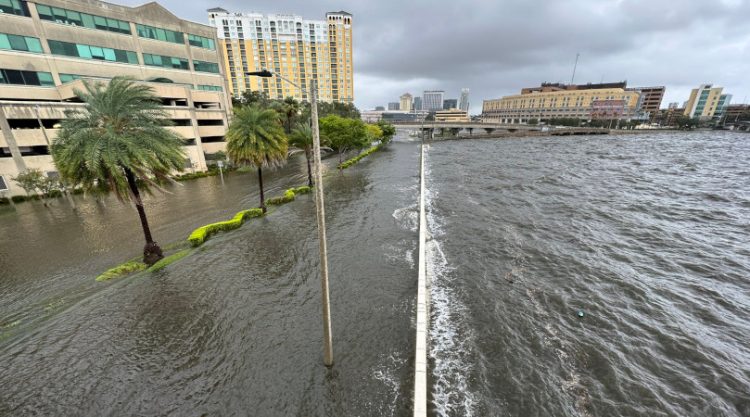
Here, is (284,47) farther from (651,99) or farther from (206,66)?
(651,99)

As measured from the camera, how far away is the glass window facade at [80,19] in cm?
3453

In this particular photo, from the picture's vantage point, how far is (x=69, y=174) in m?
13.6

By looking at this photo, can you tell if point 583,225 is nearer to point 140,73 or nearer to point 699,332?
point 699,332

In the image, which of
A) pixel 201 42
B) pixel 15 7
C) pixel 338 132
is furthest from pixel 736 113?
pixel 15 7

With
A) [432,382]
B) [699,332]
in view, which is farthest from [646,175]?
[432,382]

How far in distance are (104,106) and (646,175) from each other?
59181 millimetres

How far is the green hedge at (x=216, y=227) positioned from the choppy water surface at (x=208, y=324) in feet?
2.32

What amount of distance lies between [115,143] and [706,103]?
26884 cm

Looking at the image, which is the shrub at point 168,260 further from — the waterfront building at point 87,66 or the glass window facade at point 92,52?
the glass window facade at point 92,52

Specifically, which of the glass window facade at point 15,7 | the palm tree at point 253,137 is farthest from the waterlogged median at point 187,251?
the glass window facade at point 15,7

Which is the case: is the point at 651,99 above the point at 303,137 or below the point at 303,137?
above

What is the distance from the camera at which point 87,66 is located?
37.8 m

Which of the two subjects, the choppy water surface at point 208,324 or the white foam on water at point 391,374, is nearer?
the white foam on water at point 391,374

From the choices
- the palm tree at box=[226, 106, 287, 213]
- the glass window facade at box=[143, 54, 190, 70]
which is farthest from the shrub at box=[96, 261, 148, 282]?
the glass window facade at box=[143, 54, 190, 70]
